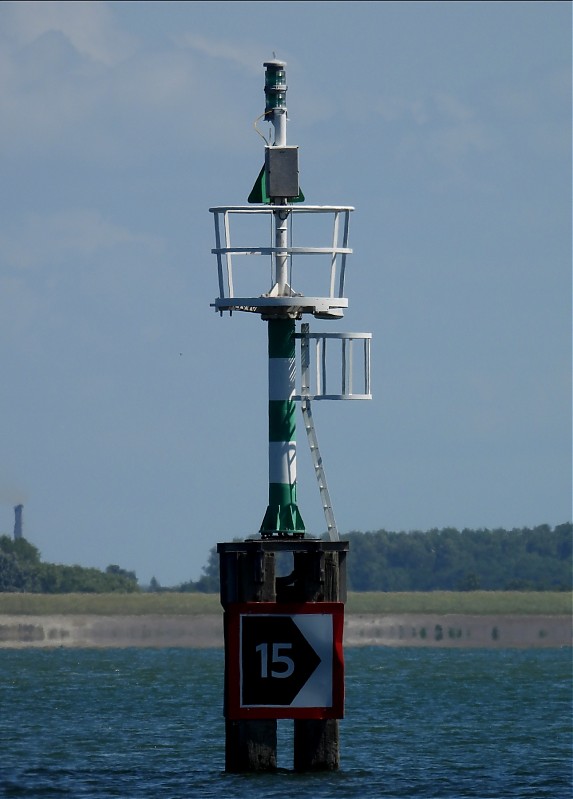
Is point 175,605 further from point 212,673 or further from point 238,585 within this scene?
point 238,585

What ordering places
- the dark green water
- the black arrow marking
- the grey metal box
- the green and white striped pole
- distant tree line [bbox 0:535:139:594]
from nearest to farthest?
the black arrow marking < the green and white striped pole < the grey metal box < the dark green water < distant tree line [bbox 0:535:139:594]

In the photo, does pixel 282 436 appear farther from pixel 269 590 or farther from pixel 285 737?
pixel 285 737

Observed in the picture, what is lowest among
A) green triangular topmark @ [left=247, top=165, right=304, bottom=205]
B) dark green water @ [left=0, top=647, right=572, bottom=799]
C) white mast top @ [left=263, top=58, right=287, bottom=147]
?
dark green water @ [left=0, top=647, right=572, bottom=799]

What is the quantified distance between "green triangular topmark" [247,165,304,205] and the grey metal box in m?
0.12

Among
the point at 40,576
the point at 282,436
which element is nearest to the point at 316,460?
the point at 282,436

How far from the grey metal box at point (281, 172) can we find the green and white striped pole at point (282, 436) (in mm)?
2150

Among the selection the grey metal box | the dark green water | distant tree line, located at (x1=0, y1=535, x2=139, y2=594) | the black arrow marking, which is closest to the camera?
the black arrow marking

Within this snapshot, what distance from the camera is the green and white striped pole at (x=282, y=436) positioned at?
33.6 metres

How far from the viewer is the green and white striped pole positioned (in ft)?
110

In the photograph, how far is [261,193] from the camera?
34188 millimetres

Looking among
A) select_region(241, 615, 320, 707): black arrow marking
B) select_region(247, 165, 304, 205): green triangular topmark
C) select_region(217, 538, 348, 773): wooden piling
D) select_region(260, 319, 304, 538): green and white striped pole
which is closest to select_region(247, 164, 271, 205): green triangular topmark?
select_region(247, 165, 304, 205): green triangular topmark

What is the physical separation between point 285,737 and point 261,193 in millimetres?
16277

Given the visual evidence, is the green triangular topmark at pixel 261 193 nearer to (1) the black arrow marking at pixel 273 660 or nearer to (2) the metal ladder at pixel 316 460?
(2) the metal ladder at pixel 316 460

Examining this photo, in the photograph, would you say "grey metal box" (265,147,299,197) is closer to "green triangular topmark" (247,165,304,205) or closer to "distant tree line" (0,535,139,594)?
"green triangular topmark" (247,165,304,205)
